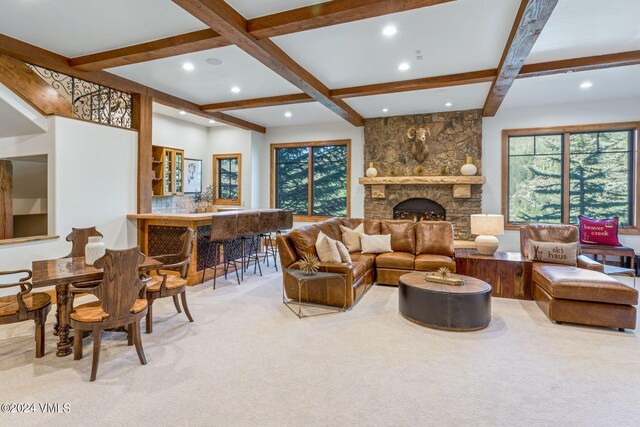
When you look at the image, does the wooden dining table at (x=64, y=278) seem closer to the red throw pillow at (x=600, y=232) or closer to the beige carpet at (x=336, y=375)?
the beige carpet at (x=336, y=375)

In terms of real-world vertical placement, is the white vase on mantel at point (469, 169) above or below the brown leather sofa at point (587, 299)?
above

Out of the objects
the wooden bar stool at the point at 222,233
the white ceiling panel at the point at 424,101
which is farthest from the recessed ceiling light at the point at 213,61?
the white ceiling panel at the point at 424,101

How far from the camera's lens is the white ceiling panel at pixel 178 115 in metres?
6.95

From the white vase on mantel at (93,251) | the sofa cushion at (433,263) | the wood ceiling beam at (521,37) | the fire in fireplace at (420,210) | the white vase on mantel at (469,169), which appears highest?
the wood ceiling beam at (521,37)

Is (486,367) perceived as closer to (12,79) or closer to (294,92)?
(294,92)

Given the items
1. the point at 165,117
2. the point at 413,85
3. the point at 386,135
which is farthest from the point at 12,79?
the point at 386,135

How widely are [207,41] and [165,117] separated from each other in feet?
15.1

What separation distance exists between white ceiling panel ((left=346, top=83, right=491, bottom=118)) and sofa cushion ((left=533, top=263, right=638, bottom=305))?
3.18 metres

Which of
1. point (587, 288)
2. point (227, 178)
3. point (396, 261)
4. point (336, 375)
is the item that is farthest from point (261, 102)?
point (587, 288)

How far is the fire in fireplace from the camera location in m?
7.32

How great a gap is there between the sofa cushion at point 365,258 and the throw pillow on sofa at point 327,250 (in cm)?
59

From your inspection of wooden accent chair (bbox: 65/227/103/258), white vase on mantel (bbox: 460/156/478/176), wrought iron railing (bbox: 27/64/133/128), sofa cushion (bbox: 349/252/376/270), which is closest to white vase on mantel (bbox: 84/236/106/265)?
wooden accent chair (bbox: 65/227/103/258)

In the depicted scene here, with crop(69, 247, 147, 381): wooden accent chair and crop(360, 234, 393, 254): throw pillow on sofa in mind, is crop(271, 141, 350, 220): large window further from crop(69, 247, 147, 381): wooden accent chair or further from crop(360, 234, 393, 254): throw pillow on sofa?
crop(69, 247, 147, 381): wooden accent chair

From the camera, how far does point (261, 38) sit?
11.6 ft
